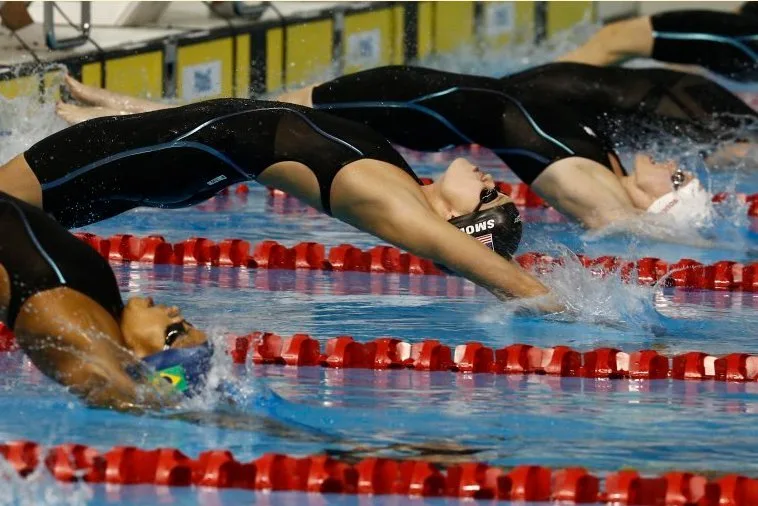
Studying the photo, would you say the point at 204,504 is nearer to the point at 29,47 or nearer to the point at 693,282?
the point at 693,282

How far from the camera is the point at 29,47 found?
8.38 metres

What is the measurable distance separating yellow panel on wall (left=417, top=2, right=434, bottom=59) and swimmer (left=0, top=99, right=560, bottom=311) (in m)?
6.87

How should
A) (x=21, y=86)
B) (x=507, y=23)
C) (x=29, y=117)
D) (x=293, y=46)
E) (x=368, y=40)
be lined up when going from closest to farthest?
(x=29, y=117) < (x=21, y=86) < (x=293, y=46) < (x=368, y=40) < (x=507, y=23)

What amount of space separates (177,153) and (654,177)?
248 cm

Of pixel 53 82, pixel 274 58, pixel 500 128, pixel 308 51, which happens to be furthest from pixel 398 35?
pixel 500 128

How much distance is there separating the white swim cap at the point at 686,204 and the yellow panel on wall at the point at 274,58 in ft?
12.8

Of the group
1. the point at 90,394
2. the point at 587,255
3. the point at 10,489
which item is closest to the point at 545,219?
the point at 587,255

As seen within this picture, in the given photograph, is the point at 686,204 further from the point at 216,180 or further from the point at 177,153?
the point at 177,153

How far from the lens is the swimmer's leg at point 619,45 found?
7.05 metres

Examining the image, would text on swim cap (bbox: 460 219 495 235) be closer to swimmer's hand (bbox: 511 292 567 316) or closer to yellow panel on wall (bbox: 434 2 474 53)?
swimmer's hand (bbox: 511 292 567 316)

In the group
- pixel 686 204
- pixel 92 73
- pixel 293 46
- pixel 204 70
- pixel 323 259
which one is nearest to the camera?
pixel 323 259

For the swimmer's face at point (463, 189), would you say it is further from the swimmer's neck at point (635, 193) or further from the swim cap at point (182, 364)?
the swimmer's neck at point (635, 193)

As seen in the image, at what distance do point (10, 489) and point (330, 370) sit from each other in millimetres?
1427

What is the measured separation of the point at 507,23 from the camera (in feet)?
40.6
